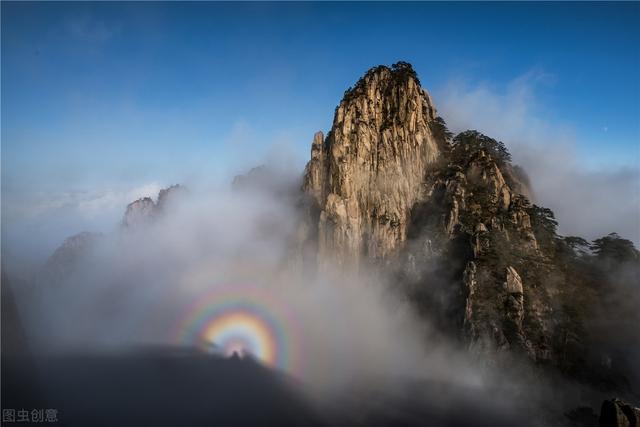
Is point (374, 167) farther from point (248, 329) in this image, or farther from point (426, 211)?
point (248, 329)

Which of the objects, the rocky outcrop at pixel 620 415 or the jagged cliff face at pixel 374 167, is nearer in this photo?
the rocky outcrop at pixel 620 415

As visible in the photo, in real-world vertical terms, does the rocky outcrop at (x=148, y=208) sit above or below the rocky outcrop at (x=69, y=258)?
above

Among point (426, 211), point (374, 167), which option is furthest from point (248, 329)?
point (426, 211)

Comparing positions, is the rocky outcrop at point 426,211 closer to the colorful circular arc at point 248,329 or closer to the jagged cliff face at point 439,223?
the jagged cliff face at point 439,223

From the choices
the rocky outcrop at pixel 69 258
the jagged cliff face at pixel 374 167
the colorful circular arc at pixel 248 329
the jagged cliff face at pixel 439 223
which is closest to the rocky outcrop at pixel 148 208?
the rocky outcrop at pixel 69 258

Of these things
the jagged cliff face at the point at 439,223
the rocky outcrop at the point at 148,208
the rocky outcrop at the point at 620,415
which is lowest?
the rocky outcrop at the point at 620,415
